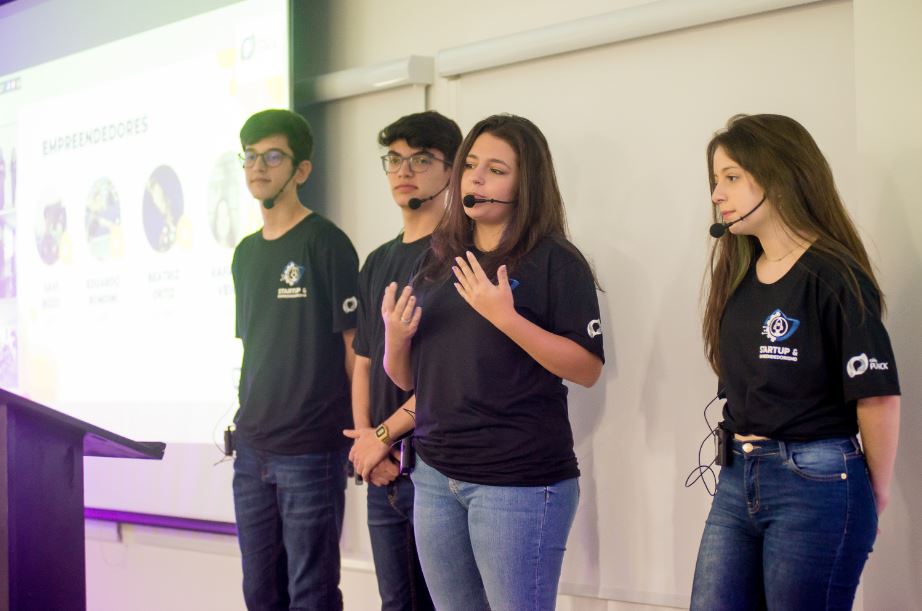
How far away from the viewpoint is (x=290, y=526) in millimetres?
2529

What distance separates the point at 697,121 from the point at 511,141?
70 centimetres

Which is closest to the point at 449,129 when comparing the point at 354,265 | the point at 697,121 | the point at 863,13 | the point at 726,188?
the point at 354,265

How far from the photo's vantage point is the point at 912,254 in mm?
2146

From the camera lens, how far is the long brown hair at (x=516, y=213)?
78.9 inches

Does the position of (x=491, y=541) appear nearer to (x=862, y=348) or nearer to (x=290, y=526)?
(x=862, y=348)

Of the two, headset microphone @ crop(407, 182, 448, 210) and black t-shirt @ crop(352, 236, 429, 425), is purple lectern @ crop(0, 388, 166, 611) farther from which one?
headset microphone @ crop(407, 182, 448, 210)

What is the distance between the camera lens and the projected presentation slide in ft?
11.4

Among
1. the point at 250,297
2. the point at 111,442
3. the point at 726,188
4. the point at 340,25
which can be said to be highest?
the point at 340,25

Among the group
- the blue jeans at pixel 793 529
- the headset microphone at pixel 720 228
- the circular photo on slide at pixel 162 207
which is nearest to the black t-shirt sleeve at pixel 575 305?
the headset microphone at pixel 720 228

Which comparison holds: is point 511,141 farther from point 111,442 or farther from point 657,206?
point 111,442

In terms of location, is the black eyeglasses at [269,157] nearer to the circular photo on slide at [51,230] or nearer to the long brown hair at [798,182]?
the long brown hair at [798,182]

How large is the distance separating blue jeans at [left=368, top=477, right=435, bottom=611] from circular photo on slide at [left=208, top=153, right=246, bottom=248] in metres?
1.42

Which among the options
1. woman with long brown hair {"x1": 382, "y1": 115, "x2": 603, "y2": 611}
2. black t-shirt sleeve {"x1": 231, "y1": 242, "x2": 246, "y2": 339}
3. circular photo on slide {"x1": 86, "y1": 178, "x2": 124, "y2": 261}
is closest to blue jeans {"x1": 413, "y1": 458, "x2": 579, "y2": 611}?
woman with long brown hair {"x1": 382, "y1": 115, "x2": 603, "y2": 611}

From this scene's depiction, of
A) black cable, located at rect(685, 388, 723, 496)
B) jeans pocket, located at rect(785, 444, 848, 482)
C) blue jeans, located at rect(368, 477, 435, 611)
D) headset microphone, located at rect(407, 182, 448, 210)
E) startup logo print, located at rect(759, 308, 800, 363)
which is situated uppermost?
headset microphone, located at rect(407, 182, 448, 210)
